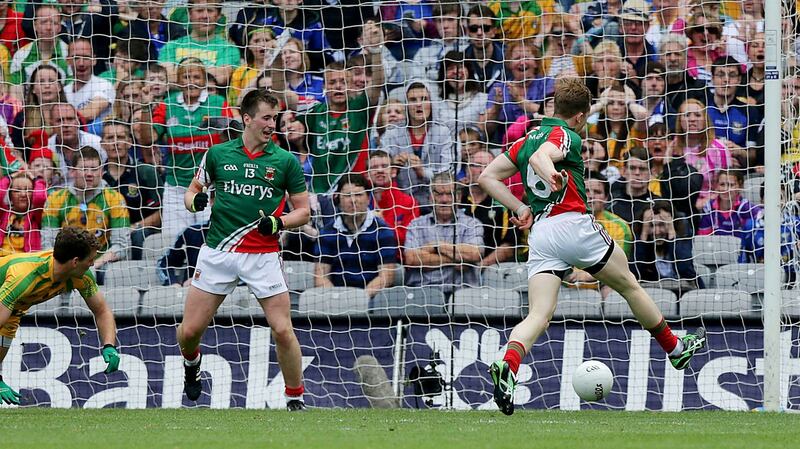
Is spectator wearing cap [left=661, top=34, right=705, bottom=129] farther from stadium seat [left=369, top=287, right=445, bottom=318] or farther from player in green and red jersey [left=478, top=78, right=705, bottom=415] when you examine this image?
player in green and red jersey [left=478, top=78, right=705, bottom=415]

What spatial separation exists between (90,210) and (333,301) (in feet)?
8.29

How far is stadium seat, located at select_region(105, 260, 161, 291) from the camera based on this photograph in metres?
9.73

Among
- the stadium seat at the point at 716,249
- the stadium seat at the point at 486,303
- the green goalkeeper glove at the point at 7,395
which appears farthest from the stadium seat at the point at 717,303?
the green goalkeeper glove at the point at 7,395

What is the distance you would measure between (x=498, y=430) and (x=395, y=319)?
325cm

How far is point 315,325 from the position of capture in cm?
898

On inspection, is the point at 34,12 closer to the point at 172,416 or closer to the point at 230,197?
the point at 230,197

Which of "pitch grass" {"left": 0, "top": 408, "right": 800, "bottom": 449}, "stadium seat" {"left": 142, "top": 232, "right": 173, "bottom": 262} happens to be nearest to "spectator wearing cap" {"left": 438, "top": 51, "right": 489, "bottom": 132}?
"stadium seat" {"left": 142, "top": 232, "right": 173, "bottom": 262}

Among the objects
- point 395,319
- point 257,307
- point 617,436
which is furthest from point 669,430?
point 257,307

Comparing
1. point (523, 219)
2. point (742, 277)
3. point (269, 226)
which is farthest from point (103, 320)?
point (742, 277)

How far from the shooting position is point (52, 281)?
702 centimetres

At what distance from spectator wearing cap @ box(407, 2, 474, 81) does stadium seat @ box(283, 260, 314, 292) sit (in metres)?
2.14

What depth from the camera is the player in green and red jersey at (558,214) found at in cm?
619

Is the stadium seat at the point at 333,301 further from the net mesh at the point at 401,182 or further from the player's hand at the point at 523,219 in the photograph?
the player's hand at the point at 523,219

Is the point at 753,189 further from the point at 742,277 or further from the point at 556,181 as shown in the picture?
the point at 556,181
